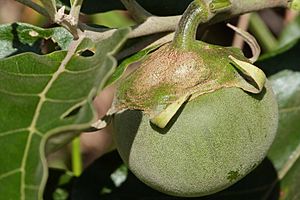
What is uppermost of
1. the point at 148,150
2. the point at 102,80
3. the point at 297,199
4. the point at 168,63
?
the point at 102,80

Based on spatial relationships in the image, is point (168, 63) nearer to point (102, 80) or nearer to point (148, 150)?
point (148, 150)

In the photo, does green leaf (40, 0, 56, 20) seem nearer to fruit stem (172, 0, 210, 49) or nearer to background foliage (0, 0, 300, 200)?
background foliage (0, 0, 300, 200)

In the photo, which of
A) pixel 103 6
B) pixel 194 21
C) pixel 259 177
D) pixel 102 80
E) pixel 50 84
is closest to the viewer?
pixel 102 80

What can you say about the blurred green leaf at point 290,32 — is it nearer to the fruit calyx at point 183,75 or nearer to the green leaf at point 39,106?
the fruit calyx at point 183,75

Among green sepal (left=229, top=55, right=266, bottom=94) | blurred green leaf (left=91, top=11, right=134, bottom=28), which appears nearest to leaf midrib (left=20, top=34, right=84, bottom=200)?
green sepal (left=229, top=55, right=266, bottom=94)

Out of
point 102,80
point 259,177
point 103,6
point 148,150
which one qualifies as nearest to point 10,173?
point 102,80

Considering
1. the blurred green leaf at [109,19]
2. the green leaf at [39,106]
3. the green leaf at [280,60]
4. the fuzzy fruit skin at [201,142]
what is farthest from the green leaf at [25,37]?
the blurred green leaf at [109,19]

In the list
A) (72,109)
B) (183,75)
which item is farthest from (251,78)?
(72,109)

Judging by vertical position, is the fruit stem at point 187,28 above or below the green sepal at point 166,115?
above
